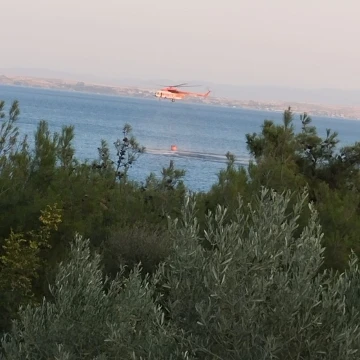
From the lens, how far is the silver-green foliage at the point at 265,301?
14.1 ft

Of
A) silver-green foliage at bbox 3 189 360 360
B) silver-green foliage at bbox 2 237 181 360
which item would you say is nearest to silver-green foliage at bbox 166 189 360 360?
silver-green foliage at bbox 3 189 360 360

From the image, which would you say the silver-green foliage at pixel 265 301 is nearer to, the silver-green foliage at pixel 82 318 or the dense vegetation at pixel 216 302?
the dense vegetation at pixel 216 302

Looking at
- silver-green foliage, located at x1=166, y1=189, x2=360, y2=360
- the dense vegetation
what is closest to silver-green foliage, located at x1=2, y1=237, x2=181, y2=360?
the dense vegetation

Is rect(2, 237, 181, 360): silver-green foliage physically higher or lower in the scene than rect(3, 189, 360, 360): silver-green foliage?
lower

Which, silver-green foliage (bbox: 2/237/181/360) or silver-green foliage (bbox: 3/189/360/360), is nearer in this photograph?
silver-green foliage (bbox: 3/189/360/360)

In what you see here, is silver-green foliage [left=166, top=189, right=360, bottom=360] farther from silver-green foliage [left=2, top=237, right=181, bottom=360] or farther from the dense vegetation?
silver-green foliage [left=2, top=237, right=181, bottom=360]

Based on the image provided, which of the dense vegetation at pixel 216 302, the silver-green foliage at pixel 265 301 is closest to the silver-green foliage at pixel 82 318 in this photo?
the dense vegetation at pixel 216 302

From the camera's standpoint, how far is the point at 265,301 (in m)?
4.43

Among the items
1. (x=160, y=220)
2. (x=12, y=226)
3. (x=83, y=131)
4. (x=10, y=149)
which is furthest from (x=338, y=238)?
(x=83, y=131)

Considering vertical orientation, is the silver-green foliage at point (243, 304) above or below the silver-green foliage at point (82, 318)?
above

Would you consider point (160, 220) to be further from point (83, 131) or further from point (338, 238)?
point (83, 131)

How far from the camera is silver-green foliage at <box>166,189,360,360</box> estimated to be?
431 centimetres

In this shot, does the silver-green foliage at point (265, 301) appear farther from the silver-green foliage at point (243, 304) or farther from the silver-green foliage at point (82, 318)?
the silver-green foliage at point (82, 318)

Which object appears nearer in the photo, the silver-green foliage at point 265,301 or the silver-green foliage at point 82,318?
the silver-green foliage at point 265,301
